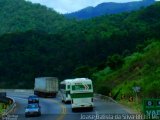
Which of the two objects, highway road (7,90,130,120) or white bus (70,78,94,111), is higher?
white bus (70,78,94,111)

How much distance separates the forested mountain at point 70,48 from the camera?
119m

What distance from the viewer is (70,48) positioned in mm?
130625

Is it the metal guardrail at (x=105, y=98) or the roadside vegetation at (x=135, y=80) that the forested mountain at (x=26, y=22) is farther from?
the metal guardrail at (x=105, y=98)

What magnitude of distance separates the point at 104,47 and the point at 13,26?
70.2 metres

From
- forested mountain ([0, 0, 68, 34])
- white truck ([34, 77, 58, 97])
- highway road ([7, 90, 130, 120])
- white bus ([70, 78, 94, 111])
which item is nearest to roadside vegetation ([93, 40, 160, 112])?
highway road ([7, 90, 130, 120])

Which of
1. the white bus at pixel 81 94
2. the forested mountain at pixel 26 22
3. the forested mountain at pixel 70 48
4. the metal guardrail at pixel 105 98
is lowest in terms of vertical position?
the metal guardrail at pixel 105 98

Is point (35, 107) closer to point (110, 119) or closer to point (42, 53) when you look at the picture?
point (110, 119)

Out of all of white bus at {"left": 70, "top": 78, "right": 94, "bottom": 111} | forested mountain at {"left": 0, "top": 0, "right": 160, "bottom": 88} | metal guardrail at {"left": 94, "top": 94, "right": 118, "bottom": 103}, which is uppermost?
forested mountain at {"left": 0, "top": 0, "right": 160, "bottom": 88}

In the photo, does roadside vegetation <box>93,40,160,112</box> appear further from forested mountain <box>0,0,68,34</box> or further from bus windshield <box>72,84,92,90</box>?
forested mountain <box>0,0,68,34</box>

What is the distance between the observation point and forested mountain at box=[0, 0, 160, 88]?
118750mm

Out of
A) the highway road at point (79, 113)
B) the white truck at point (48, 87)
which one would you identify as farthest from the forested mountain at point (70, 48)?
the highway road at point (79, 113)

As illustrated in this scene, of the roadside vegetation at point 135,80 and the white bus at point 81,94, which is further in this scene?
the roadside vegetation at point 135,80

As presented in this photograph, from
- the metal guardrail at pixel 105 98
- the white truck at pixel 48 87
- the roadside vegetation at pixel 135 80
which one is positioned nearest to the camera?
the roadside vegetation at pixel 135 80

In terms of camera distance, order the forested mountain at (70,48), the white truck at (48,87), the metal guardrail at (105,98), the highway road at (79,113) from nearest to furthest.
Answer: the highway road at (79,113)
the metal guardrail at (105,98)
the white truck at (48,87)
the forested mountain at (70,48)
